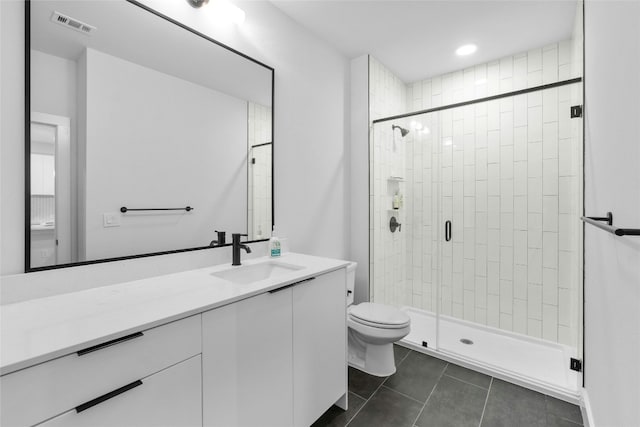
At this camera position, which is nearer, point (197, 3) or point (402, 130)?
point (197, 3)

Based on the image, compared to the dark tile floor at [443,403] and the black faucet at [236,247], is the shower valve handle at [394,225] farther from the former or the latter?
the black faucet at [236,247]

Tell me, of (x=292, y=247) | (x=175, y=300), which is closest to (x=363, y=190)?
(x=292, y=247)

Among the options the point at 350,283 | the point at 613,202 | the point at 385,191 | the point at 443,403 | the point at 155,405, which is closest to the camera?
the point at 155,405

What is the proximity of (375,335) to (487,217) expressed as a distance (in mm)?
1639

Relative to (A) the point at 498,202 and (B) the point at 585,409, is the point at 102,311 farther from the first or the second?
(A) the point at 498,202

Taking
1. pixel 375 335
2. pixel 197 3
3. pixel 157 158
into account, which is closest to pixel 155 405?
pixel 157 158

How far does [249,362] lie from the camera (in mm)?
1138

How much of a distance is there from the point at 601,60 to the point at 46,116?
2.17 meters

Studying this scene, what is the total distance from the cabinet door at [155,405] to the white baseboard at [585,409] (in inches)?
71.6

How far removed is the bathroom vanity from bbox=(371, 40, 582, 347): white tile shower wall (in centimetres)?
139

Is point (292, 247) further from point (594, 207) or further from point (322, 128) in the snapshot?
point (594, 207)

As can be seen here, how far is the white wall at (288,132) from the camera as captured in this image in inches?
39.9

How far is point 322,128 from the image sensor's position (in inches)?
93.5

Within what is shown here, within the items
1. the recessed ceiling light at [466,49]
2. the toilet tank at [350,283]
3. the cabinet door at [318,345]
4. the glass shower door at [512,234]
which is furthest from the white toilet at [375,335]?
the recessed ceiling light at [466,49]
